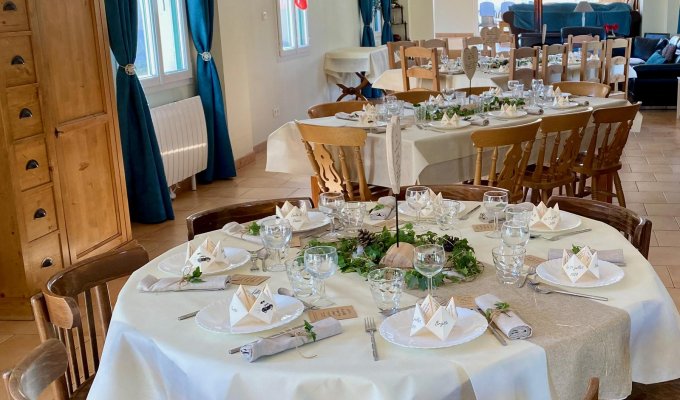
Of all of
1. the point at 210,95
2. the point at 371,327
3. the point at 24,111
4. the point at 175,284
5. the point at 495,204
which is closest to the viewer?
the point at 371,327

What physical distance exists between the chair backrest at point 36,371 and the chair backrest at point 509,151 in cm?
247

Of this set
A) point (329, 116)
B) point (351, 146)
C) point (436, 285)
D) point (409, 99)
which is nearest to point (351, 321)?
point (436, 285)

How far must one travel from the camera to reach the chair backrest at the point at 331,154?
153 inches

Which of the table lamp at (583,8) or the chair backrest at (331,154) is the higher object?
the table lamp at (583,8)

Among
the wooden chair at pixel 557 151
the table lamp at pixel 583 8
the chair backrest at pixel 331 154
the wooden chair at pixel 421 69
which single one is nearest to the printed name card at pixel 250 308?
the chair backrest at pixel 331 154

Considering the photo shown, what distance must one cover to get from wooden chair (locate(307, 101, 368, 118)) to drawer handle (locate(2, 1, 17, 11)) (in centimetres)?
187

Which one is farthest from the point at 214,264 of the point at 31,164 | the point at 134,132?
the point at 134,132

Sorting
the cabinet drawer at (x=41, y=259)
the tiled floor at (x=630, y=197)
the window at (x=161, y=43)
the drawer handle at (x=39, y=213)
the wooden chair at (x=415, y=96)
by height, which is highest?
the window at (x=161, y=43)

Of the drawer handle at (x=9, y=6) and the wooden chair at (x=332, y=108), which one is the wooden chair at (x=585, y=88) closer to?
the wooden chair at (x=332, y=108)

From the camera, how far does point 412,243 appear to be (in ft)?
7.21

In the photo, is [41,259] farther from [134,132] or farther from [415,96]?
[415,96]

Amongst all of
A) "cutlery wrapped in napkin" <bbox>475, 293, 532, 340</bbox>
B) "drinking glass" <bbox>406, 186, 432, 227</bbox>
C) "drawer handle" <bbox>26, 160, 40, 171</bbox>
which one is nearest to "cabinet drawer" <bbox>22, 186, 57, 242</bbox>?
"drawer handle" <bbox>26, 160, 40, 171</bbox>

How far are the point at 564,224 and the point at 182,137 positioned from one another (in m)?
4.09

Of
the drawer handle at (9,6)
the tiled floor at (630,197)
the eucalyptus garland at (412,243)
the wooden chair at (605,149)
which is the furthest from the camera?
the wooden chair at (605,149)
